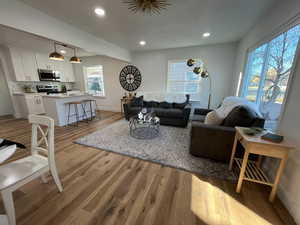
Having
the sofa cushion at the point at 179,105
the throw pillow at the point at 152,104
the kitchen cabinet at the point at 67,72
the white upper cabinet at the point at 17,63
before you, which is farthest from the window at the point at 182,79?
the white upper cabinet at the point at 17,63

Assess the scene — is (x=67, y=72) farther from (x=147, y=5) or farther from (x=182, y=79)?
(x=147, y=5)

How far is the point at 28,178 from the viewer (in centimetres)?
114

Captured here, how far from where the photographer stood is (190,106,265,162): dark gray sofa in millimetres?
1806

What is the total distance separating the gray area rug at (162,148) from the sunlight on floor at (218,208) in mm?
308

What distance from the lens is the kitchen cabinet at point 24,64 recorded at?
13.7ft

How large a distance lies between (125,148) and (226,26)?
11.3 ft

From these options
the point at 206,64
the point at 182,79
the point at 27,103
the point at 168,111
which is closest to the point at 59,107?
the point at 27,103

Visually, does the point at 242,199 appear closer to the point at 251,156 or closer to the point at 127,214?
the point at 251,156

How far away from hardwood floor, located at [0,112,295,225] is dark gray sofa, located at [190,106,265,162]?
0.47 metres

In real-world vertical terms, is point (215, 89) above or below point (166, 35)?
below

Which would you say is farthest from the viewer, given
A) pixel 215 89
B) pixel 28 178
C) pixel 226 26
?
pixel 215 89

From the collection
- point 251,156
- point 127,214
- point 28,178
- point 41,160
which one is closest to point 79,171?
point 41,160

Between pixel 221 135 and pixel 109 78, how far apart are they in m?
5.18

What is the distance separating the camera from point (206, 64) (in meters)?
4.12
